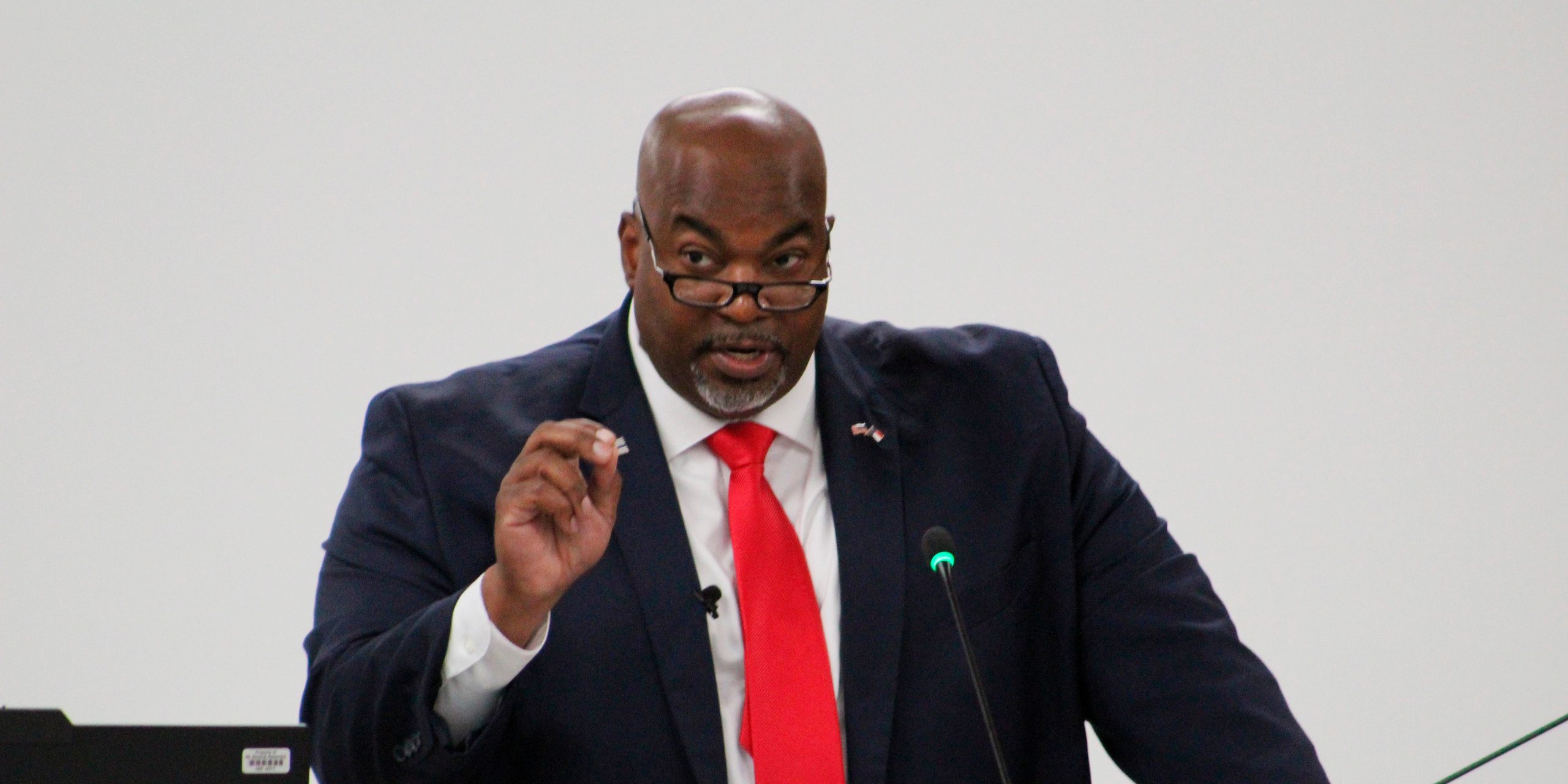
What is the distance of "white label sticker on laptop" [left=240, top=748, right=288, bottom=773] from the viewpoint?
1.76 m

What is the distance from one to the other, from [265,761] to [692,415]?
0.87 meters

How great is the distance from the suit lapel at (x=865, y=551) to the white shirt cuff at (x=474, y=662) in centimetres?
45

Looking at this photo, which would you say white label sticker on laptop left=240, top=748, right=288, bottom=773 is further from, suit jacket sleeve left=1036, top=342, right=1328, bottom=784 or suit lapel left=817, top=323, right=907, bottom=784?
suit jacket sleeve left=1036, top=342, right=1328, bottom=784

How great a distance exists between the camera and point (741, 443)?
2467mm

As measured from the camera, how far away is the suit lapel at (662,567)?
2.28 m

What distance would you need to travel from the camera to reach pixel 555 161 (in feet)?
11.4

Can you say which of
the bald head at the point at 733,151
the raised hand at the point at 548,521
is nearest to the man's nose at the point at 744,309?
the bald head at the point at 733,151

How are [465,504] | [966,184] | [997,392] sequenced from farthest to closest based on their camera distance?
[966,184]
[997,392]
[465,504]

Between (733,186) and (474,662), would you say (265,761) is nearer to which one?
(474,662)

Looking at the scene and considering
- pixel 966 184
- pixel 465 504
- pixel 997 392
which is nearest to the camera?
pixel 465 504

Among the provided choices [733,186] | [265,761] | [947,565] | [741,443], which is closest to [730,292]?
[733,186]

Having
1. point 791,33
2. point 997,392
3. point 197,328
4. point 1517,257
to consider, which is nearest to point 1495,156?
point 1517,257

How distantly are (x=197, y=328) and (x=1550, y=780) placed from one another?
280cm

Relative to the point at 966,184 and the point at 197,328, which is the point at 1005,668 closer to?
the point at 966,184
